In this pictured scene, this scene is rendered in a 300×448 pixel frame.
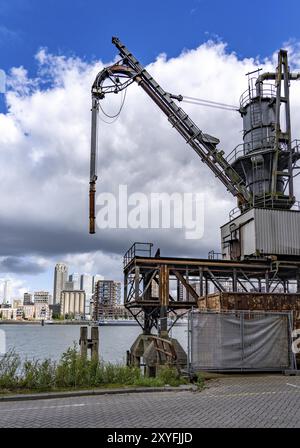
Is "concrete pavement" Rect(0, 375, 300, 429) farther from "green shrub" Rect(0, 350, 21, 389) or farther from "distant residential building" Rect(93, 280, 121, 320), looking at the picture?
"distant residential building" Rect(93, 280, 121, 320)

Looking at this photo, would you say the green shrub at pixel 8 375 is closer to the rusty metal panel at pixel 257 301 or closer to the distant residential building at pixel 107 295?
the rusty metal panel at pixel 257 301

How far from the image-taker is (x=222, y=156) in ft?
128

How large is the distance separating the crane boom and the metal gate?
70.1 ft

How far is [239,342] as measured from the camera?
1645 cm

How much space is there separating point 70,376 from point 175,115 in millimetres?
30177

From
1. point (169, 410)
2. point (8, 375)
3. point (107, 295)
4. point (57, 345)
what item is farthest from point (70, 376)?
point (107, 295)

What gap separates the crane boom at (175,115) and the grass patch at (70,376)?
25.7m

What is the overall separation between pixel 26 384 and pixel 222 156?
98.3 feet

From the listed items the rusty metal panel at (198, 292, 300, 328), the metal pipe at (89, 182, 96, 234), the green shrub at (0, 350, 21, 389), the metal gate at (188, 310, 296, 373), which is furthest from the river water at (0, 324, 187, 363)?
the metal pipe at (89, 182, 96, 234)

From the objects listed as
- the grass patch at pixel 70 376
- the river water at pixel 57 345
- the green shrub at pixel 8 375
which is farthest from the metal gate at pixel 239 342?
the green shrub at pixel 8 375

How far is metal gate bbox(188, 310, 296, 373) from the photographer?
16.0 m

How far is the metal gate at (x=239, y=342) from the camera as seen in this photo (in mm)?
16016

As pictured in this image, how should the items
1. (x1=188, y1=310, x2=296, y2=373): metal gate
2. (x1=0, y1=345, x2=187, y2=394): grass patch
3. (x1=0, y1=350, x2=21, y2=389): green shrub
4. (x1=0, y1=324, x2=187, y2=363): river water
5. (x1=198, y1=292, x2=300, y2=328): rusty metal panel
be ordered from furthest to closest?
(x1=0, y1=324, x2=187, y2=363): river water
(x1=198, y1=292, x2=300, y2=328): rusty metal panel
(x1=188, y1=310, x2=296, y2=373): metal gate
(x1=0, y1=345, x2=187, y2=394): grass patch
(x1=0, y1=350, x2=21, y2=389): green shrub
